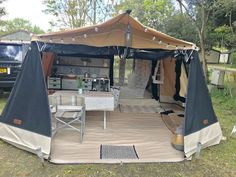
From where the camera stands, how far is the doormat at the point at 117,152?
382cm

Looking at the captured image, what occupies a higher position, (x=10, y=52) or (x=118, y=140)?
(x=10, y=52)

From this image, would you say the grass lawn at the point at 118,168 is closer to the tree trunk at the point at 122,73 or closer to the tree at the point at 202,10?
the tree trunk at the point at 122,73

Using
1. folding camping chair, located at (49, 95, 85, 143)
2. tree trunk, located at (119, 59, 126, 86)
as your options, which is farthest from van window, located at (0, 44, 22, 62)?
folding camping chair, located at (49, 95, 85, 143)

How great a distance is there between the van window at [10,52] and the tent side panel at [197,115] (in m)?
4.90

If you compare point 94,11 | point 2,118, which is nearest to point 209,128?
point 2,118

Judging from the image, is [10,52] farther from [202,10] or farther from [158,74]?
[202,10]

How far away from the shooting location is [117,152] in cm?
399

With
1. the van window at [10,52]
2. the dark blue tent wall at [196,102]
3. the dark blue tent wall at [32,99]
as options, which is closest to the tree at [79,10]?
the van window at [10,52]

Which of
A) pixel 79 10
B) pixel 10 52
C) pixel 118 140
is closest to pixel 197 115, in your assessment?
pixel 118 140

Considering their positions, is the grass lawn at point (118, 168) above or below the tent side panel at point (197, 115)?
below

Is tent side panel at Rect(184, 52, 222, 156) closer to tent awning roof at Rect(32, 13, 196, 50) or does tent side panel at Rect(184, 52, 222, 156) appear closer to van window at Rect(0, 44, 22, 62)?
tent awning roof at Rect(32, 13, 196, 50)

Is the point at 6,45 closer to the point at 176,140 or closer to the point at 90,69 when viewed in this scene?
the point at 90,69

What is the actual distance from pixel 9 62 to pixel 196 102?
5.06m

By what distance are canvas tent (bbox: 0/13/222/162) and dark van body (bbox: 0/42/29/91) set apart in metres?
3.02
